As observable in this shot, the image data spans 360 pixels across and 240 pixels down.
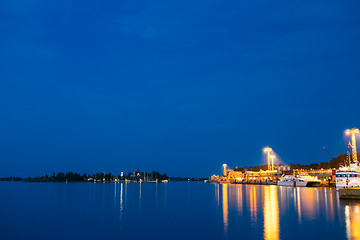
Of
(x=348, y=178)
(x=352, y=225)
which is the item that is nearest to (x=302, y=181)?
(x=348, y=178)

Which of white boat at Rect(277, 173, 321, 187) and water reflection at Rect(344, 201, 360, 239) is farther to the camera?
white boat at Rect(277, 173, 321, 187)

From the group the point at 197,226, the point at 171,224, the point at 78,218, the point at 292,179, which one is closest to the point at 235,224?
the point at 197,226

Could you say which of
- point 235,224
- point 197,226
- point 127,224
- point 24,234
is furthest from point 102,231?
point 235,224

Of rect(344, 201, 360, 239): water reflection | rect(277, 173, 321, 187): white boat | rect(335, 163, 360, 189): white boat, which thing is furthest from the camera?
rect(277, 173, 321, 187): white boat

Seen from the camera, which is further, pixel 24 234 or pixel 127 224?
pixel 127 224

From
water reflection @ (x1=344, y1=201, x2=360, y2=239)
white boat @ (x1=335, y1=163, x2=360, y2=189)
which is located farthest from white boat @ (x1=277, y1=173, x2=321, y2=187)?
water reflection @ (x1=344, y1=201, x2=360, y2=239)

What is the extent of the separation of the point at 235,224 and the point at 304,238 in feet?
30.9

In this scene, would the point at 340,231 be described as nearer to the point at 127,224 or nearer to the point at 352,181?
the point at 127,224

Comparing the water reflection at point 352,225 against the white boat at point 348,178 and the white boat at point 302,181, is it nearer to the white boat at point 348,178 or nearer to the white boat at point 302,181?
the white boat at point 348,178

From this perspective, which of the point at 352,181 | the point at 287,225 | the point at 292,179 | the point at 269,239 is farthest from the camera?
Answer: the point at 292,179

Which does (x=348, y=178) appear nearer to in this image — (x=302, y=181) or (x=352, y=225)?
(x=352, y=225)

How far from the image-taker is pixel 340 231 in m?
32.7

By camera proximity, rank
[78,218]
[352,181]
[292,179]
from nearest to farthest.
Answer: [78,218] < [352,181] < [292,179]

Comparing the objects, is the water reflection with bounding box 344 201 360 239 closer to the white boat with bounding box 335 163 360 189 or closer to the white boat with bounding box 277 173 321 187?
the white boat with bounding box 335 163 360 189
